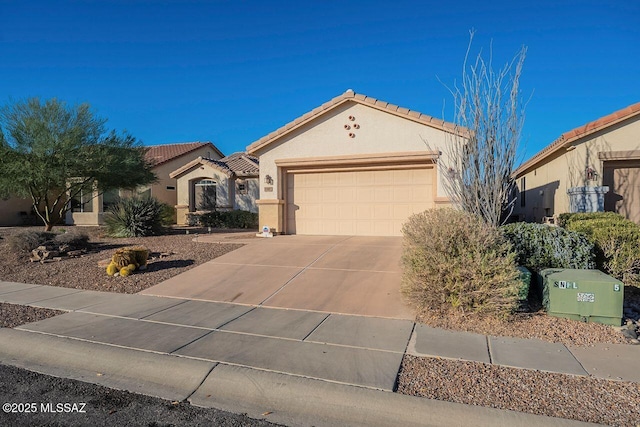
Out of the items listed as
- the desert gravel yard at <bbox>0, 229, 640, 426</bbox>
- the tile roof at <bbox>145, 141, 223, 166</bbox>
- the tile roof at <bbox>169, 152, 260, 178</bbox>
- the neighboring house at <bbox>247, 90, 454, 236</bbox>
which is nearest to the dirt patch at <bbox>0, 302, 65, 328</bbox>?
the desert gravel yard at <bbox>0, 229, 640, 426</bbox>

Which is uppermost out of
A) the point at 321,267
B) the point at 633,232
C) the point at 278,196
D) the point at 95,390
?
the point at 278,196

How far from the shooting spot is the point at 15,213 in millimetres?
25156

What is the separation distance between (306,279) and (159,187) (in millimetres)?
19666

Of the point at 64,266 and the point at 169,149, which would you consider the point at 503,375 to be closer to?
the point at 64,266

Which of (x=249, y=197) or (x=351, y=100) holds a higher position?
(x=351, y=100)

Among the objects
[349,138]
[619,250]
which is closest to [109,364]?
[619,250]

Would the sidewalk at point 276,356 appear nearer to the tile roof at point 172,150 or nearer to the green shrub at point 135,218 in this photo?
the green shrub at point 135,218

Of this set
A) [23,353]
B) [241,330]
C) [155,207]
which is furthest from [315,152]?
[23,353]

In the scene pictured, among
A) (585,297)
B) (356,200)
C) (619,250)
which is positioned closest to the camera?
(585,297)

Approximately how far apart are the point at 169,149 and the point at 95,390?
93.5ft

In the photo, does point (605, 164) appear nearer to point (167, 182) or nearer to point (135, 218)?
point (135, 218)

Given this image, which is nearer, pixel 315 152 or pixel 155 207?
pixel 315 152

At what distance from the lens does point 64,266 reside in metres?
9.97

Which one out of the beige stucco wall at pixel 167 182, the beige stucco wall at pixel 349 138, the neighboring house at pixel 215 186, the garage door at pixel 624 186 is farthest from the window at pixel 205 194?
the garage door at pixel 624 186
